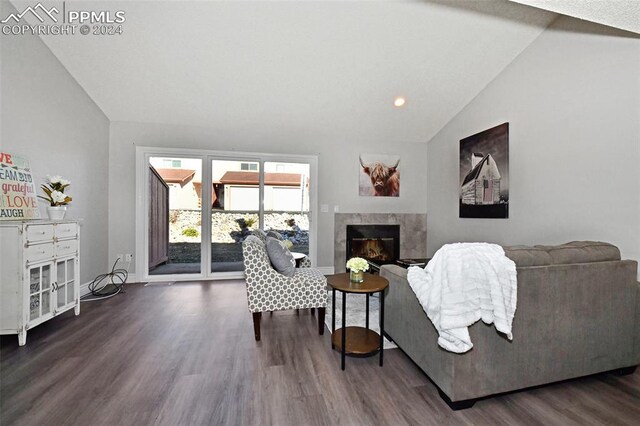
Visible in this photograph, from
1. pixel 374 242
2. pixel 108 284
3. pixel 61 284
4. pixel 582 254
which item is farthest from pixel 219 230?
pixel 582 254

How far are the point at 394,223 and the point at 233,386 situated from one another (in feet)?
13.0

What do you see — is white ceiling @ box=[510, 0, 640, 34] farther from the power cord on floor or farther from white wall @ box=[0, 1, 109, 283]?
the power cord on floor

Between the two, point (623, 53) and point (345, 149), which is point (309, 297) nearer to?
point (345, 149)

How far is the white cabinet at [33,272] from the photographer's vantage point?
7.17ft

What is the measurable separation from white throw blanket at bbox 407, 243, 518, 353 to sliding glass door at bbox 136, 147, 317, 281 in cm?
342

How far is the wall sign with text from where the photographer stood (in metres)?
2.37

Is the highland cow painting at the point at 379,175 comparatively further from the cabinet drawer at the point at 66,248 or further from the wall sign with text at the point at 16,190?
the wall sign with text at the point at 16,190

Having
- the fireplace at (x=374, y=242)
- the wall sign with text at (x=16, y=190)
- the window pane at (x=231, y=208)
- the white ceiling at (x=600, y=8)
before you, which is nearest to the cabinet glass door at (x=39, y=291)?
the wall sign with text at (x=16, y=190)

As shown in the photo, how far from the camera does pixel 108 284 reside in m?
4.01

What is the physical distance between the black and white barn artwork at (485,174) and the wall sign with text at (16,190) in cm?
537

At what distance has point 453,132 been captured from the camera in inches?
178

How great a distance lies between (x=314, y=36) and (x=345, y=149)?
6.91 ft

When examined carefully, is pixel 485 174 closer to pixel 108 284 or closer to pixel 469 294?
pixel 469 294

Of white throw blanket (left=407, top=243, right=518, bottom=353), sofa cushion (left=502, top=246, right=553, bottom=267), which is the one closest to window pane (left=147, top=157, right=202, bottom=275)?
white throw blanket (left=407, top=243, right=518, bottom=353)
